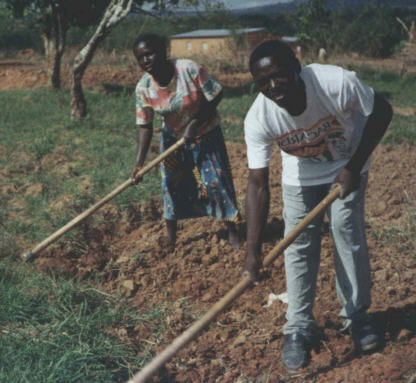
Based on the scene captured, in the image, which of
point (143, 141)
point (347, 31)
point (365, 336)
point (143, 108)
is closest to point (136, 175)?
point (143, 141)

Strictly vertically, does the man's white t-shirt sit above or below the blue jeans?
above

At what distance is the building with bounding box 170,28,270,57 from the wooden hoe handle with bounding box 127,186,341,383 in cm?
1384

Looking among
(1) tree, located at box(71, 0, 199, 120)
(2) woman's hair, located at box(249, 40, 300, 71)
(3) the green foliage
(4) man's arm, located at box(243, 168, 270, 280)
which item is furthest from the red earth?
(3) the green foliage

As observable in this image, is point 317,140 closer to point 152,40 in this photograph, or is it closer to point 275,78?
point 275,78

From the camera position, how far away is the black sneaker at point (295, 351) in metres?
2.33

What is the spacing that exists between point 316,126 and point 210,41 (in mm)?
15999

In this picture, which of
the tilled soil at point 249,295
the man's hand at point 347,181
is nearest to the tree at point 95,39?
the tilled soil at point 249,295

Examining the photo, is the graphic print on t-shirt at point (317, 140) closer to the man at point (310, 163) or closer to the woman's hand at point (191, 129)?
the man at point (310, 163)

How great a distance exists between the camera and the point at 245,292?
122 inches

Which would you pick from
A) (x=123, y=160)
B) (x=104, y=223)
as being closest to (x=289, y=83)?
(x=104, y=223)

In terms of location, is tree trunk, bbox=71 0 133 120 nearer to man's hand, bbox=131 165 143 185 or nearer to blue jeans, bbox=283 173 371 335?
man's hand, bbox=131 165 143 185

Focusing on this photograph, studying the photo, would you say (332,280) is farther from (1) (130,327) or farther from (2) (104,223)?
(2) (104,223)

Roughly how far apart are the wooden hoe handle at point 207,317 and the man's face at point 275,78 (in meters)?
0.48

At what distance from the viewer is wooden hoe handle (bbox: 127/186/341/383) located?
174 centimetres
